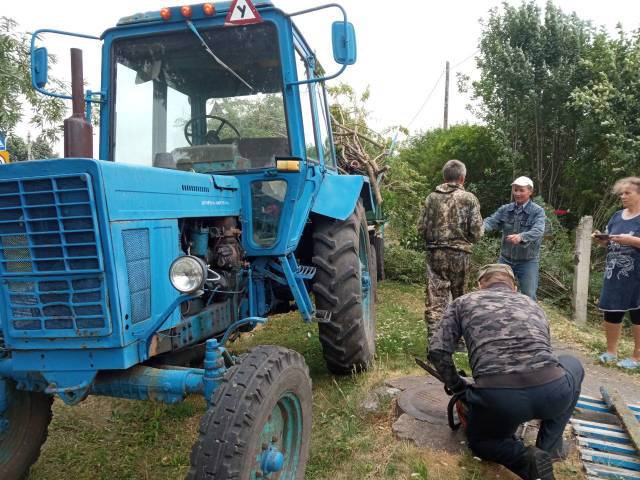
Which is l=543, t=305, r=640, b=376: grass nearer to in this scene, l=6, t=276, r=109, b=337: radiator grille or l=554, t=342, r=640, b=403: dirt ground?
l=554, t=342, r=640, b=403: dirt ground

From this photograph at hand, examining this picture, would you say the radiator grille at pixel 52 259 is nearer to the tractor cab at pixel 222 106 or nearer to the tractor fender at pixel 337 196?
the tractor cab at pixel 222 106

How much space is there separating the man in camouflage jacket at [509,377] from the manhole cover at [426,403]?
408 millimetres

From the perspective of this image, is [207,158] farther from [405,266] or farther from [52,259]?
[405,266]

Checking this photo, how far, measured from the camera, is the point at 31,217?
2139 mm

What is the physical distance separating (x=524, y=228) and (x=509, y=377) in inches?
98.6

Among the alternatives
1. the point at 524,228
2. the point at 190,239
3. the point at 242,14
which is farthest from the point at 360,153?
the point at 190,239

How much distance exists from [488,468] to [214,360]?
163 cm

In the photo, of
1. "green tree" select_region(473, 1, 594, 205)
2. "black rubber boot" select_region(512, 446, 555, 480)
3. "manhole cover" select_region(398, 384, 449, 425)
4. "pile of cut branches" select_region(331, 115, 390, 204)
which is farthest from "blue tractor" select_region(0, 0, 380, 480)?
"green tree" select_region(473, 1, 594, 205)

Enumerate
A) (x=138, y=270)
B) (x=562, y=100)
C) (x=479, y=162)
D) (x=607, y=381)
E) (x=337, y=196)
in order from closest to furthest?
(x=138, y=270)
(x=337, y=196)
(x=607, y=381)
(x=562, y=100)
(x=479, y=162)

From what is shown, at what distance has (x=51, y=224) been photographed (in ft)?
7.02

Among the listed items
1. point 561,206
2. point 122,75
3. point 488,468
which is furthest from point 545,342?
point 561,206

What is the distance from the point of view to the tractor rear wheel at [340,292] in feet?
11.9

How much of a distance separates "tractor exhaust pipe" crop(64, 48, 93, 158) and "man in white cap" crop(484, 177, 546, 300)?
3.54 meters

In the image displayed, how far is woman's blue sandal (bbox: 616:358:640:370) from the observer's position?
4.45 meters
